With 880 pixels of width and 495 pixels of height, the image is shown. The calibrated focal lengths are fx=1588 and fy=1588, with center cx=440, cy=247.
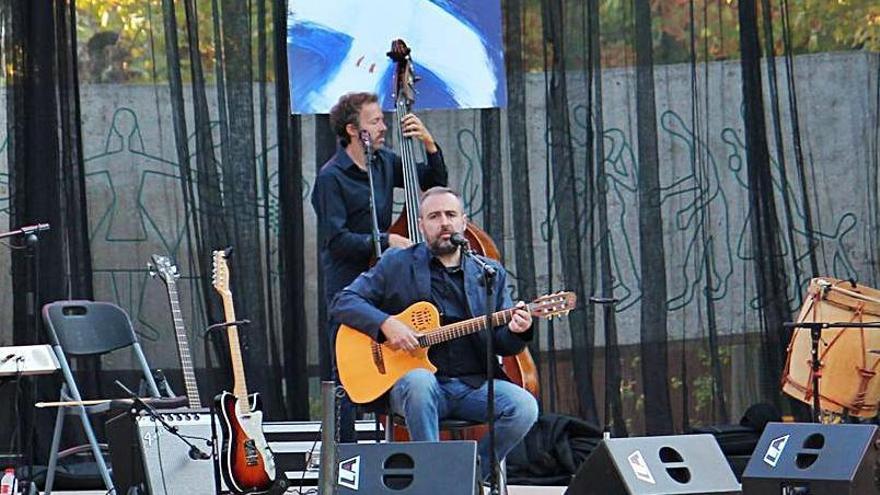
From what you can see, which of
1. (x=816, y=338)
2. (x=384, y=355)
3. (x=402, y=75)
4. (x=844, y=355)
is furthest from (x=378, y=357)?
(x=844, y=355)

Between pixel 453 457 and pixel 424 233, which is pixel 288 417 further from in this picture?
pixel 453 457

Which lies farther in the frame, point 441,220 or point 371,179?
point 371,179

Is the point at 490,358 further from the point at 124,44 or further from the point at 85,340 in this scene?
the point at 124,44

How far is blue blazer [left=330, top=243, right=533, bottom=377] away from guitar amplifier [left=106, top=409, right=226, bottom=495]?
2.89ft

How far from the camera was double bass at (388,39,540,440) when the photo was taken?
20.1 feet

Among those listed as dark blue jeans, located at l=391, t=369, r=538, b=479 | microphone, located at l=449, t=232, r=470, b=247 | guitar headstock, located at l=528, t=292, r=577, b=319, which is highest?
microphone, located at l=449, t=232, r=470, b=247

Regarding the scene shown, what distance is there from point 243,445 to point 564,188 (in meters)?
2.07

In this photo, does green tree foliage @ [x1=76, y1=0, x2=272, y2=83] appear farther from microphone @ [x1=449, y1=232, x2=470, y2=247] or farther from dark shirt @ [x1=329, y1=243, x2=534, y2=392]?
microphone @ [x1=449, y1=232, x2=470, y2=247]

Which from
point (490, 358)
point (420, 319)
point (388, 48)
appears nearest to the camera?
point (490, 358)

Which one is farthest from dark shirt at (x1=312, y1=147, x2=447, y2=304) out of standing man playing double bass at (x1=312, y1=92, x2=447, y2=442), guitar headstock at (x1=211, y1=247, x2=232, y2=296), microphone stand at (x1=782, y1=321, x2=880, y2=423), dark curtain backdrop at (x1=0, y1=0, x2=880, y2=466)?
microphone stand at (x1=782, y1=321, x2=880, y2=423)

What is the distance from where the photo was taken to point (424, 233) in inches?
235

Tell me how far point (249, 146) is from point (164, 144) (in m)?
0.43

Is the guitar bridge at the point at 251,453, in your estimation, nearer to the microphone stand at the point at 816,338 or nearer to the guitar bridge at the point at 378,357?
the guitar bridge at the point at 378,357

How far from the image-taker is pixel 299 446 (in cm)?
703
